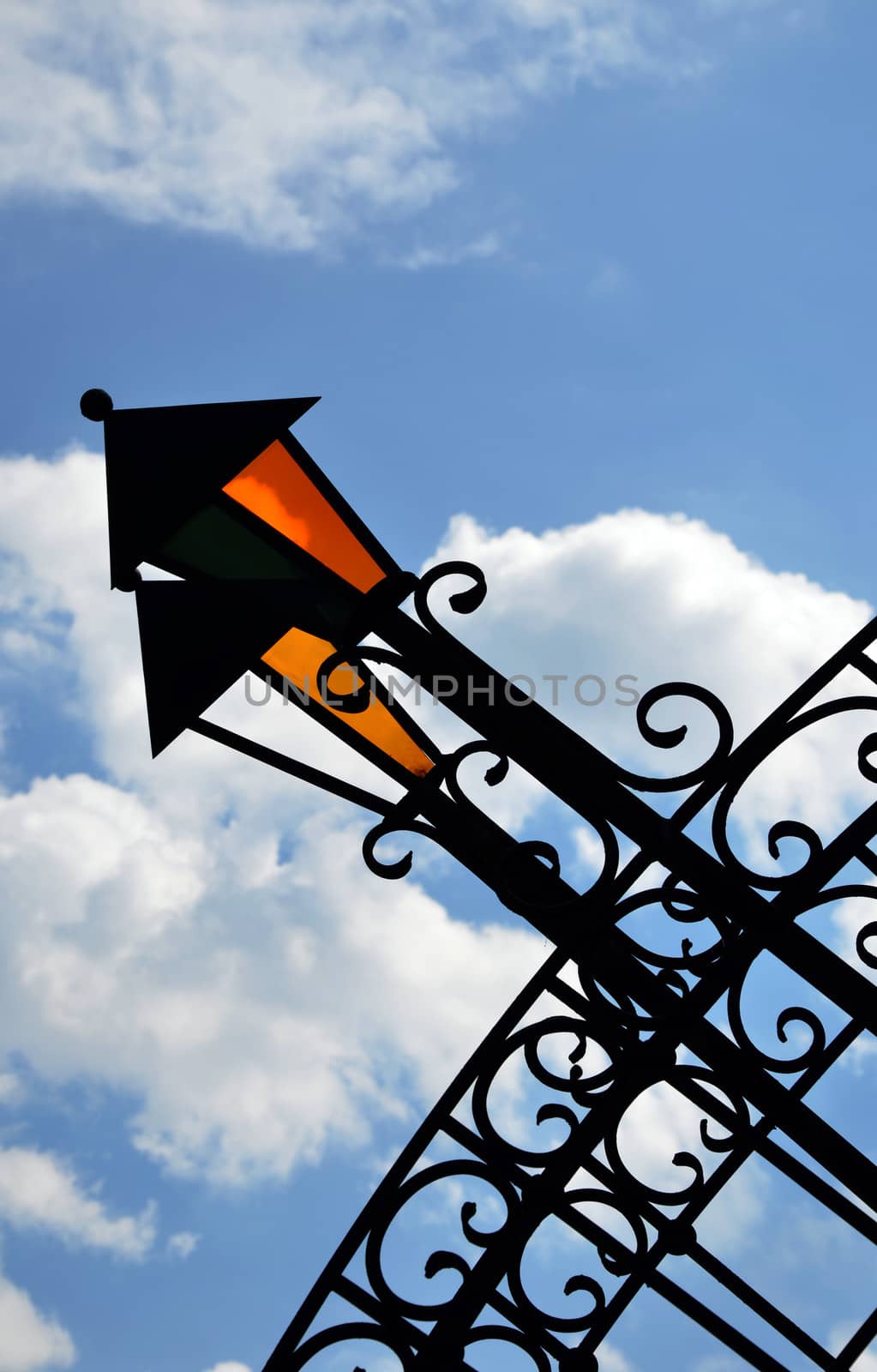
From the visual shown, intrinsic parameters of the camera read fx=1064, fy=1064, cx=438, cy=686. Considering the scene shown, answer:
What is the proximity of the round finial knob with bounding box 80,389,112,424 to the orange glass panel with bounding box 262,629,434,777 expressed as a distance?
938mm

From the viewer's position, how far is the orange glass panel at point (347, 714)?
11.2 feet

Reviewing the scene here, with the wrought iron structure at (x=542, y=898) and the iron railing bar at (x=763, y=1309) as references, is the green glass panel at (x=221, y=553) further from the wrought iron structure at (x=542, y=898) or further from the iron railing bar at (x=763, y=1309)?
the iron railing bar at (x=763, y=1309)

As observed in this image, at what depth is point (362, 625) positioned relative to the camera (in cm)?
325

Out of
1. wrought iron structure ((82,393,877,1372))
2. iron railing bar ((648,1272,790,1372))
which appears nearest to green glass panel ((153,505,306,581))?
wrought iron structure ((82,393,877,1372))

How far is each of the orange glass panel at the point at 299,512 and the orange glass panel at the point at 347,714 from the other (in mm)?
256

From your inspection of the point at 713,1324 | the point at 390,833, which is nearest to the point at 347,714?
the point at 390,833

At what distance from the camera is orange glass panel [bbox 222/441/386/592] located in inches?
133

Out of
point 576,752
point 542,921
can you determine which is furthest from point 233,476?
point 542,921

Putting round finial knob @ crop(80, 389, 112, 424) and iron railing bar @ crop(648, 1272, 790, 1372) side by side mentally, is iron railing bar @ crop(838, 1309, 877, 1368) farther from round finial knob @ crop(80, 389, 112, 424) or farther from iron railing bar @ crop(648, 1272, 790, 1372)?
round finial knob @ crop(80, 389, 112, 424)

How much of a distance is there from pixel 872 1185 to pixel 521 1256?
41.5 inches

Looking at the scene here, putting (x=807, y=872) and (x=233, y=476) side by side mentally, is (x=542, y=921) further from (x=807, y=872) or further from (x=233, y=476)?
(x=233, y=476)

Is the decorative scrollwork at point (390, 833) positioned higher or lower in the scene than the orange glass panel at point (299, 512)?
lower

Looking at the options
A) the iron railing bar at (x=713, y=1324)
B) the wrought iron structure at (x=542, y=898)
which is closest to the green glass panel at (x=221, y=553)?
the wrought iron structure at (x=542, y=898)

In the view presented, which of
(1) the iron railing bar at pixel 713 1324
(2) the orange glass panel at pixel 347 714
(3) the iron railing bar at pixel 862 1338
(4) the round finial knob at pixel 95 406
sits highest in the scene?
(4) the round finial knob at pixel 95 406
